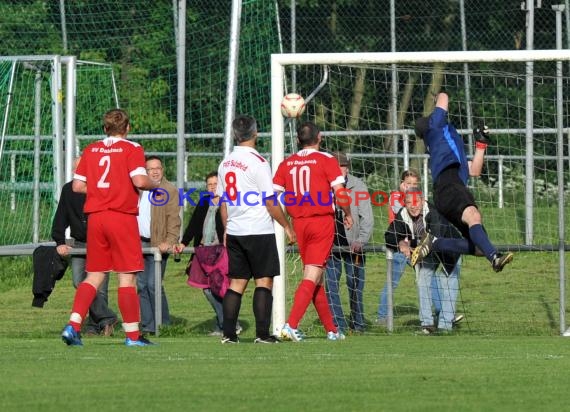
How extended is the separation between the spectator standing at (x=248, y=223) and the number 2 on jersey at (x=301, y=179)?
1.31ft

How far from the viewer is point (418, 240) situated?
14.0 meters

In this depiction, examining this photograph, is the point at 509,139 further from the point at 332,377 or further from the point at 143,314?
the point at 332,377

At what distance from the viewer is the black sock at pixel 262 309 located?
11414 millimetres

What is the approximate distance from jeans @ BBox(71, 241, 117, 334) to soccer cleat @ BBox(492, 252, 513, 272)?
14.3 feet

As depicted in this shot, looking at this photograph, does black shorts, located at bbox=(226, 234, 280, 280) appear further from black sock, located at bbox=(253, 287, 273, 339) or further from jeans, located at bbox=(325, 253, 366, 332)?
jeans, located at bbox=(325, 253, 366, 332)

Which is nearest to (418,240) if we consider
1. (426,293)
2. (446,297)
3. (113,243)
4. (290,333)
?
(426,293)

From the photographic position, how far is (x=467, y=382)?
826 cm

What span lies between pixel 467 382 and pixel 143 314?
20.7 ft

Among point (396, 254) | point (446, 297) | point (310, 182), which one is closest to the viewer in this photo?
point (310, 182)

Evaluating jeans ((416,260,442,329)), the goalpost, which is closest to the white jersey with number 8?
the goalpost

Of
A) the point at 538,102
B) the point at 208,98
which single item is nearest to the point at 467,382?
the point at 208,98

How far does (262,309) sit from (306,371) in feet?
8.83

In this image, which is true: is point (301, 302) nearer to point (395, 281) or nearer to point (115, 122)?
point (115, 122)

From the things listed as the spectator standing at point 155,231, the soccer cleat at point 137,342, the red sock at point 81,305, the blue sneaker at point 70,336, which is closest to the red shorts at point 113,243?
the red sock at point 81,305
